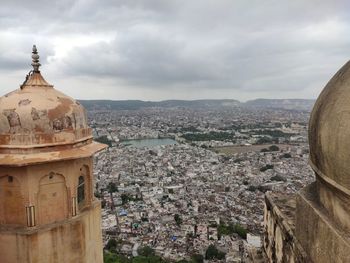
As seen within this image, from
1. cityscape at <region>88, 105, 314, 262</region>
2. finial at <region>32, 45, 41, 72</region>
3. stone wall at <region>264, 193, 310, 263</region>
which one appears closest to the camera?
Result: stone wall at <region>264, 193, 310, 263</region>

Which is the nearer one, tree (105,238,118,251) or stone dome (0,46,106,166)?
stone dome (0,46,106,166)

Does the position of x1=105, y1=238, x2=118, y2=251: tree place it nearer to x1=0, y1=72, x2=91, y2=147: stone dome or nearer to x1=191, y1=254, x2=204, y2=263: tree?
x1=191, y1=254, x2=204, y2=263: tree

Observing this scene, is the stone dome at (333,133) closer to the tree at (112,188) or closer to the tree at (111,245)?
the tree at (111,245)

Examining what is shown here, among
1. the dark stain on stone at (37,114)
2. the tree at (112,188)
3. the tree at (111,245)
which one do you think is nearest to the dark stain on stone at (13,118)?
the dark stain on stone at (37,114)

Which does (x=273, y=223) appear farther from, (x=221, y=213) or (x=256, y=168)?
(x=256, y=168)

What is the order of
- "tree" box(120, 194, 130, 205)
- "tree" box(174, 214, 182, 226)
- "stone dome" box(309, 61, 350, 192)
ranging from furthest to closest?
"tree" box(120, 194, 130, 205)
"tree" box(174, 214, 182, 226)
"stone dome" box(309, 61, 350, 192)

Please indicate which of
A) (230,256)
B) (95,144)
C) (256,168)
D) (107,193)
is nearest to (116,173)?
(107,193)

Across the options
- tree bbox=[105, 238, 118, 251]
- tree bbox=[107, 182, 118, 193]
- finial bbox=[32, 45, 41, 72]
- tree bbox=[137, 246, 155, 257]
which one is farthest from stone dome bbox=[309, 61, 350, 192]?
tree bbox=[107, 182, 118, 193]
